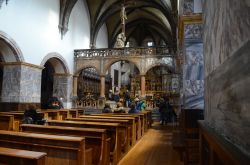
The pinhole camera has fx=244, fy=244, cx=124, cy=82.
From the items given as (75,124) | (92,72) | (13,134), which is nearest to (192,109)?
(75,124)

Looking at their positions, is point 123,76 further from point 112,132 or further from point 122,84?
point 112,132

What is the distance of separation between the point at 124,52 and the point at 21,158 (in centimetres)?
1655

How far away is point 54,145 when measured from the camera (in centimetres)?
377

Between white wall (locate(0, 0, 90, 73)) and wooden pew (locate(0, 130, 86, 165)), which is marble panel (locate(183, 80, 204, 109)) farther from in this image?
white wall (locate(0, 0, 90, 73))

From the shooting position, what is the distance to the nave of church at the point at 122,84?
5.96 feet

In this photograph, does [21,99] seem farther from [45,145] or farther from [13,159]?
[13,159]

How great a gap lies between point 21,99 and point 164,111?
7.84 meters

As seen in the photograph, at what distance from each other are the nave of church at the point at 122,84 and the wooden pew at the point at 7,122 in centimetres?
3

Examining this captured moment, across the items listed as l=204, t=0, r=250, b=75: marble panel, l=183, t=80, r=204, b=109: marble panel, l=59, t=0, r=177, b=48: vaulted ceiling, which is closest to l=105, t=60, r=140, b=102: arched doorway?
l=59, t=0, r=177, b=48: vaulted ceiling

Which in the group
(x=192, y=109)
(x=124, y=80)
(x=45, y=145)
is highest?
(x=124, y=80)

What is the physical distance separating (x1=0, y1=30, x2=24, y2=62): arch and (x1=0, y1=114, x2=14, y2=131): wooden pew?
513 centimetres

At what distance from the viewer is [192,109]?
5.78m

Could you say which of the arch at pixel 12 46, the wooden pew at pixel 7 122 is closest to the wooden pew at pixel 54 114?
the wooden pew at pixel 7 122

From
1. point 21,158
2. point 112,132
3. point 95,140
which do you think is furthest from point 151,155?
point 21,158
